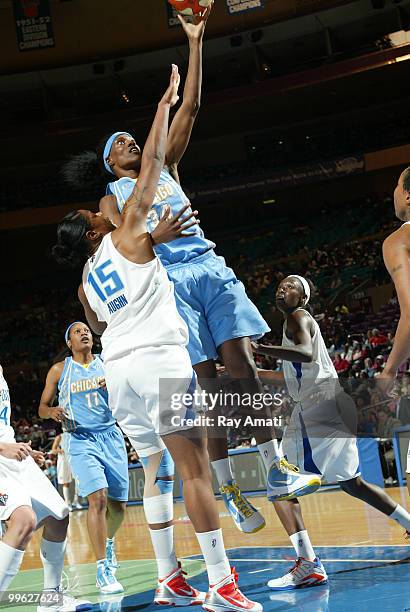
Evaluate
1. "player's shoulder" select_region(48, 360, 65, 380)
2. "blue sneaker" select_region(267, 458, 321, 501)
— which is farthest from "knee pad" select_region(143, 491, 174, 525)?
"player's shoulder" select_region(48, 360, 65, 380)

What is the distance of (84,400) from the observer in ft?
22.9

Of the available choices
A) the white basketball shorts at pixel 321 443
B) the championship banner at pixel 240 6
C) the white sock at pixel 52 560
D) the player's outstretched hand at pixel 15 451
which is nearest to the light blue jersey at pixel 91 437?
the white sock at pixel 52 560

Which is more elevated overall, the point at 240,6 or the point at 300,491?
the point at 240,6

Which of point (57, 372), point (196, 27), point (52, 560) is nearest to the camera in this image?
point (196, 27)

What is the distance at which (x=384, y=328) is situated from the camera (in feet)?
57.8

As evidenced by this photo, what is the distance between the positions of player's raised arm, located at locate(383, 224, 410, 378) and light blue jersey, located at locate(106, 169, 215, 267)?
1.33 m

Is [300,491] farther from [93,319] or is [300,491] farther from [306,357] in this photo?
[93,319]

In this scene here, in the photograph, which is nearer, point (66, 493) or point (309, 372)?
point (309, 372)

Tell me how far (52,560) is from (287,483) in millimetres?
1684

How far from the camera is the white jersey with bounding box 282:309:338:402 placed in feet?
19.3

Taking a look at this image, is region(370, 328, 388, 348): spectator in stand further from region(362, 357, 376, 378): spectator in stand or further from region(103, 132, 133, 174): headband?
region(103, 132, 133, 174): headband

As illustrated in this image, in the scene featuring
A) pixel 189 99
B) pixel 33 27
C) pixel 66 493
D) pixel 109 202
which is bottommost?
pixel 66 493

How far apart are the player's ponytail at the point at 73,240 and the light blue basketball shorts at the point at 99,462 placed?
263 centimetres

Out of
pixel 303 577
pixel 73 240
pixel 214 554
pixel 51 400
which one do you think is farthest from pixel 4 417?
pixel 51 400
